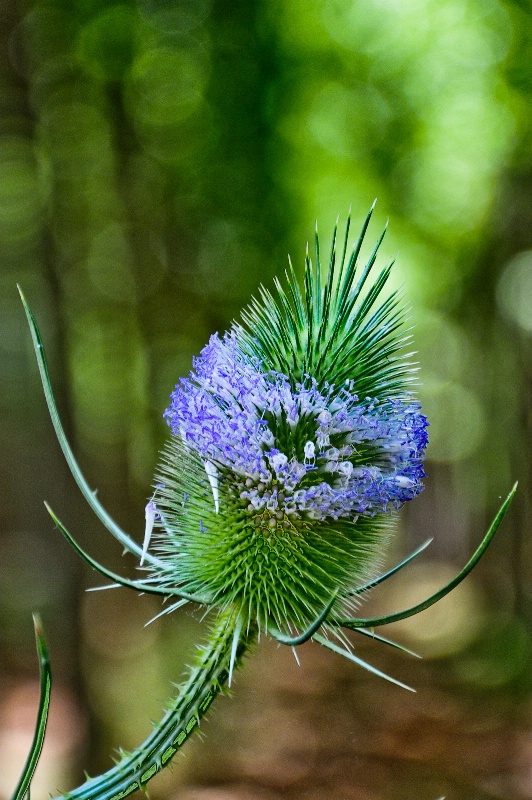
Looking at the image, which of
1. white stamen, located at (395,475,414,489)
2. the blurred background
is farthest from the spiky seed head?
the blurred background

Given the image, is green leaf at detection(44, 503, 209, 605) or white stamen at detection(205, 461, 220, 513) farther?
white stamen at detection(205, 461, 220, 513)

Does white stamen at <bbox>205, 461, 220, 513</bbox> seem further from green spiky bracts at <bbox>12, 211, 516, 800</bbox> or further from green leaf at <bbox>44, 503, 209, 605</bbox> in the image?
green leaf at <bbox>44, 503, 209, 605</bbox>

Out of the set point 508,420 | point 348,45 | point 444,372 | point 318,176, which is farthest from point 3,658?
point 444,372

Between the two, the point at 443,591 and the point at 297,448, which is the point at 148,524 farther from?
the point at 443,591

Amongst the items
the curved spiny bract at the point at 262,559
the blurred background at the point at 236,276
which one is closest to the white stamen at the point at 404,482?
the curved spiny bract at the point at 262,559

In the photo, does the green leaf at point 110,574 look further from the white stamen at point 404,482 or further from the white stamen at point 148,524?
the white stamen at point 404,482

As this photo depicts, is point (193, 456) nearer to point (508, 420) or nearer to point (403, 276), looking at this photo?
point (508, 420)
